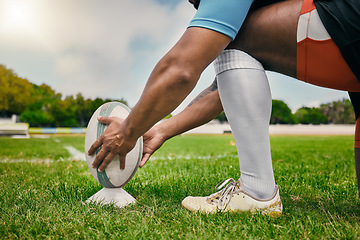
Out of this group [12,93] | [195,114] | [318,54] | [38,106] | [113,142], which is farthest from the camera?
[38,106]

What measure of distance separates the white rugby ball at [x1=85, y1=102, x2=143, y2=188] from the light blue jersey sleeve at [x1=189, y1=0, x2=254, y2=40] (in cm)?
85

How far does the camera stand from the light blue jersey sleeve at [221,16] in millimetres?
1132

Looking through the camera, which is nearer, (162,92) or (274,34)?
(162,92)

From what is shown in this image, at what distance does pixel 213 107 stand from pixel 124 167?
67 cm

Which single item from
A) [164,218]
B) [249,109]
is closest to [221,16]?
[249,109]

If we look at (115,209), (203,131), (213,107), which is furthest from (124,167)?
(203,131)

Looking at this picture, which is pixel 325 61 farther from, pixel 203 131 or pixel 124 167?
pixel 203 131

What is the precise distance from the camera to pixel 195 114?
1.95 metres

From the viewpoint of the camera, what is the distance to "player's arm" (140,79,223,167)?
194 cm

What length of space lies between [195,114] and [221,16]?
0.89 metres

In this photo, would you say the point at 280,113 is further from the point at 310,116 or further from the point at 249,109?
the point at 249,109

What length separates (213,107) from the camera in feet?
6.38

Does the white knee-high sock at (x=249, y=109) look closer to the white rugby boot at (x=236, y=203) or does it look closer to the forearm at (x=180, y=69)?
the white rugby boot at (x=236, y=203)

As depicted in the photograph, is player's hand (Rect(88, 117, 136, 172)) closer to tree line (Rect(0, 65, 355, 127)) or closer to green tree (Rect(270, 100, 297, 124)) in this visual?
tree line (Rect(0, 65, 355, 127))
